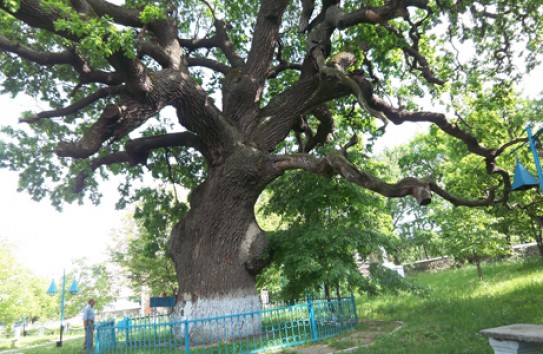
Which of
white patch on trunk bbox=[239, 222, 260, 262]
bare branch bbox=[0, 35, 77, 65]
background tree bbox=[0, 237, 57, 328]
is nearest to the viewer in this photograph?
bare branch bbox=[0, 35, 77, 65]

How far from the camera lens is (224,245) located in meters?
9.38

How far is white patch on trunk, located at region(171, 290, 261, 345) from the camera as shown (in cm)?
853

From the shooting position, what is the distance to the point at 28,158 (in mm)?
11859

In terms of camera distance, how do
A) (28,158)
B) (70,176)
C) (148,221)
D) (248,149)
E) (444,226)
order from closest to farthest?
(248,149)
(28,158)
(70,176)
(148,221)
(444,226)

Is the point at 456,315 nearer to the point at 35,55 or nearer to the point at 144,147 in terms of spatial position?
the point at 144,147

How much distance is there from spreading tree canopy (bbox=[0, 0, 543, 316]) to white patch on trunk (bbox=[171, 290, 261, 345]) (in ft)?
0.23

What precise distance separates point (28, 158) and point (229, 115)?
22.0 feet

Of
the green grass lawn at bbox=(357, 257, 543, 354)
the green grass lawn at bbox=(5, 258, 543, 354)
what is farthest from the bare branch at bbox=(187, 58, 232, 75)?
the green grass lawn at bbox=(357, 257, 543, 354)

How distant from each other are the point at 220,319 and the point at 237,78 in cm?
661

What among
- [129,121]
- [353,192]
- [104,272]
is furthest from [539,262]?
[104,272]

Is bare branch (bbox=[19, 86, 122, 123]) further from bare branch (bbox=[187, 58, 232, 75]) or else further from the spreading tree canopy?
bare branch (bbox=[187, 58, 232, 75])

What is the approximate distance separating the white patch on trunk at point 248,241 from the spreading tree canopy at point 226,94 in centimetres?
3

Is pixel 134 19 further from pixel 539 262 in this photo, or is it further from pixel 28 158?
pixel 539 262

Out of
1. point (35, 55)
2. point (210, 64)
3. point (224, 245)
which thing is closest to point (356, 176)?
point (224, 245)
